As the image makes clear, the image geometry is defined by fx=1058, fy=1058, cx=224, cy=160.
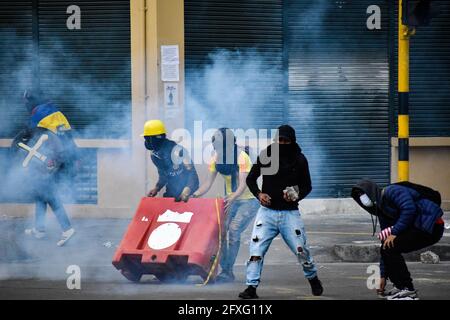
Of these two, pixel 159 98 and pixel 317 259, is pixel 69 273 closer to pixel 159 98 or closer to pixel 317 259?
pixel 317 259

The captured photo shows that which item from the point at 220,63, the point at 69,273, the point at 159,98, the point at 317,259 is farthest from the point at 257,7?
the point at 69,273

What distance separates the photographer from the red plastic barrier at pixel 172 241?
10.2 metres

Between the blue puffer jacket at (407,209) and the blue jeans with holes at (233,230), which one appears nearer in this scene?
the blue puffer jacket at (407,209)

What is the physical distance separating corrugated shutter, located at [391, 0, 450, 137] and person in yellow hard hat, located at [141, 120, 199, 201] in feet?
20.6

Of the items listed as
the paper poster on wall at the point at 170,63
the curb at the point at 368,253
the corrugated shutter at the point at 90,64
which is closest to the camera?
the curb at the point at 368,253

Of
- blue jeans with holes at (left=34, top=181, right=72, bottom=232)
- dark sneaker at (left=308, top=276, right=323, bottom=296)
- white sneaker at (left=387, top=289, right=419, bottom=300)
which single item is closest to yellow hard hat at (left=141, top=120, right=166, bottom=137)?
dark sneaker at (left=308, top=276, right=323, bottom=296)

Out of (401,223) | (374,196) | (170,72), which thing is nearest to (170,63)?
(170,72)

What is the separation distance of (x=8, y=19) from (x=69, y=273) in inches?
239

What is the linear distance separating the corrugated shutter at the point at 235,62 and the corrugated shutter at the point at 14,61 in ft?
7.99

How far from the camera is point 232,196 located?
422 inches

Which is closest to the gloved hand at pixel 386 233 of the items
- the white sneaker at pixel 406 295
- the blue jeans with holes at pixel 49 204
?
the white sneaker at pixel 406 295

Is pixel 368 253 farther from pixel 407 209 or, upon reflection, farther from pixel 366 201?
pixel 407 209

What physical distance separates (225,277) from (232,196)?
85 cm

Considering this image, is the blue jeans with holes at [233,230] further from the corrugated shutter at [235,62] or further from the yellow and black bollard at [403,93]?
the corrugated shutter at [235,62]
